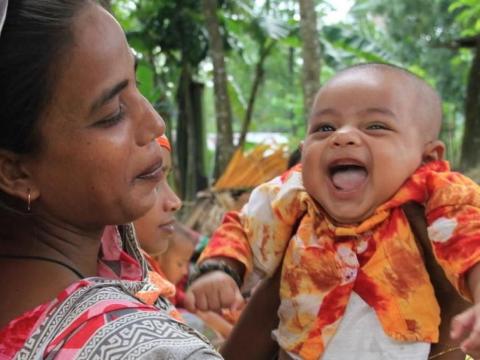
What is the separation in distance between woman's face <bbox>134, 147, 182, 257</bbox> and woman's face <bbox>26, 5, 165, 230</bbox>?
145 cm

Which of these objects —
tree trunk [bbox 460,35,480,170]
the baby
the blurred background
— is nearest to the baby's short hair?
the baby

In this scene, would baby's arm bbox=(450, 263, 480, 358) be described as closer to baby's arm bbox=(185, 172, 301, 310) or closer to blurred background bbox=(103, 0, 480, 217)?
baby's arm bbox=(185, 172, 301, 310)

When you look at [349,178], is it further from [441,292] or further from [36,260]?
[36,260]

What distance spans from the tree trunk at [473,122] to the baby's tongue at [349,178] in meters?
6.63

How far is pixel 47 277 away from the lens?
128cm

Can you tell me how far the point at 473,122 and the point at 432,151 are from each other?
702 cm

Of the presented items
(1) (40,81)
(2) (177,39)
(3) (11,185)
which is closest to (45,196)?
(3) (11,185)

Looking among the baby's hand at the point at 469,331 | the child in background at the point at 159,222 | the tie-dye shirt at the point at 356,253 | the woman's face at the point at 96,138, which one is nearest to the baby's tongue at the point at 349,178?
the tie-dye shirt at the point at 356,253

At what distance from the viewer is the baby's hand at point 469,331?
51.6 inches

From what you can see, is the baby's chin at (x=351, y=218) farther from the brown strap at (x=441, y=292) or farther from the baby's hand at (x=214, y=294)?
the baby's hand at (x=214, y=294)

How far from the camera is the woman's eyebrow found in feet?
4.09

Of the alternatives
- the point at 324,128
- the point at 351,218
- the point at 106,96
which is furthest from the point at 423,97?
the point at 106,96

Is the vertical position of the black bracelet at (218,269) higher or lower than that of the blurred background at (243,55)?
higher

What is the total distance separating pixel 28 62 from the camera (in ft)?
3.90
